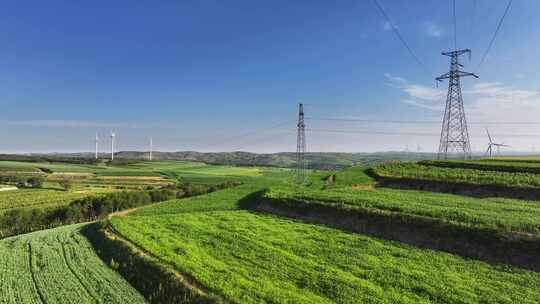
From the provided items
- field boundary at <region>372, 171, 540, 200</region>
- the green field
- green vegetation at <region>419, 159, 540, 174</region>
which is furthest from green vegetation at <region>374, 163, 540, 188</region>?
green vegetation at <region>419, 159, 540, 174</region>

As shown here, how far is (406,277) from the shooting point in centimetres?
1806

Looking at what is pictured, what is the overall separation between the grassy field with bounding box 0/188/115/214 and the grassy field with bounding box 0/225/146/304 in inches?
1985

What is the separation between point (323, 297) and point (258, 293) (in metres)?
3.26

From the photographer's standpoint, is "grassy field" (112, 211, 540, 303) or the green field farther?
the green field

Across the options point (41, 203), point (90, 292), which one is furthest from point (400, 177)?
point (41, 203)

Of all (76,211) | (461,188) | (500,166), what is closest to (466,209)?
(461,188)

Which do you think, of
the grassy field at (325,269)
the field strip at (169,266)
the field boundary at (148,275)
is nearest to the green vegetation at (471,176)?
the grassy field at (325,269)

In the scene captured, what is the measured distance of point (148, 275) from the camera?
21594mm

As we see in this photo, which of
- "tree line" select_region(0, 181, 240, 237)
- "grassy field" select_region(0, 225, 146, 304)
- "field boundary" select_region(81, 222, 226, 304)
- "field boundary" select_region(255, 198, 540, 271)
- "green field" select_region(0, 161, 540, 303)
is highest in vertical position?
"field boundary" select_region(255, 198, 540, 271)

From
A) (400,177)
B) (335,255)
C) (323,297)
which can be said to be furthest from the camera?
(400,177)

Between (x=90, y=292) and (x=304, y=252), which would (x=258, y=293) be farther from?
(x=90, y=292)

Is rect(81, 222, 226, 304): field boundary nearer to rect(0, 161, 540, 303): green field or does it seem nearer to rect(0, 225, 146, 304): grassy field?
rect(0, 161, 540, 303): green field

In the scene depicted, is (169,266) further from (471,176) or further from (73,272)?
(471,176)

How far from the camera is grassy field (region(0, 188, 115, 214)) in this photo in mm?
74062
